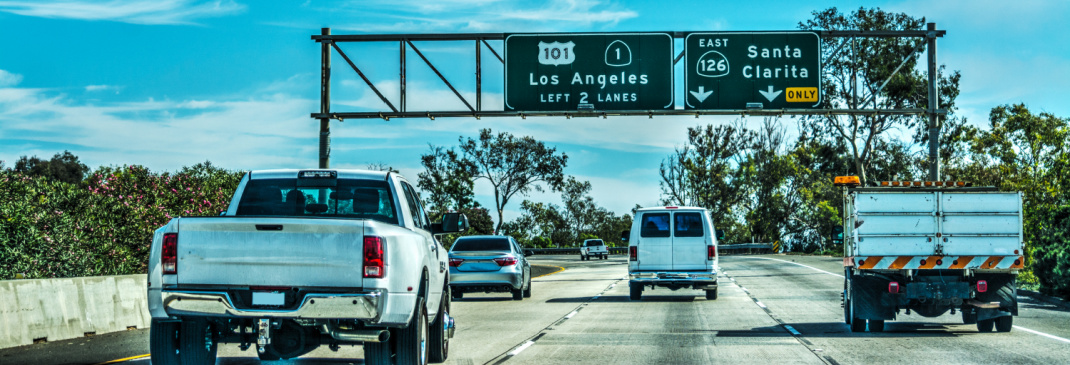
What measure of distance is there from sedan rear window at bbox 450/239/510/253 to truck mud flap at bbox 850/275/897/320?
10.7m

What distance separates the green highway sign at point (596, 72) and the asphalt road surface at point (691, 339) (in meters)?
4.88

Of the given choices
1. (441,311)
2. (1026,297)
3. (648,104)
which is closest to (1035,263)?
(1026,297)

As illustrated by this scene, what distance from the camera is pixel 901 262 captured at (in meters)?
15.0

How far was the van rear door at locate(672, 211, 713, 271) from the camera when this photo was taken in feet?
77.7

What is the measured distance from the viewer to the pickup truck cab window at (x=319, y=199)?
9.84m

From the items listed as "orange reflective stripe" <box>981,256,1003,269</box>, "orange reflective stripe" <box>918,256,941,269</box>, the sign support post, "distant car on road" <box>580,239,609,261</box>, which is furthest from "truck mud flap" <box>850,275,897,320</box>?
"distant car on road" <box>580,239,609,261</box>

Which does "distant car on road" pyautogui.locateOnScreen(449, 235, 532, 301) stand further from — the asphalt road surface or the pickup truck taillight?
the asphalt road surface

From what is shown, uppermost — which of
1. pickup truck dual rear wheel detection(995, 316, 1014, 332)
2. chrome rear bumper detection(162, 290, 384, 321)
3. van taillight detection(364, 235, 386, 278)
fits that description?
van taillight detection(364, 235, 386, 278)

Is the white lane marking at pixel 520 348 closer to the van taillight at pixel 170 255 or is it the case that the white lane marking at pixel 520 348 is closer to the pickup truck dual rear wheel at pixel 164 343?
the pickup truck dual rear wheel at pixel 164 343

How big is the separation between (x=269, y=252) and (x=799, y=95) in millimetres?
19512

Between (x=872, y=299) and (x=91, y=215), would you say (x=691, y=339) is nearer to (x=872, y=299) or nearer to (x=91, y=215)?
(x=872, y=299)

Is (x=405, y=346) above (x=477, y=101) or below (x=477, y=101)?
below

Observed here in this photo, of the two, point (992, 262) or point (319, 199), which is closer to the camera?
point (319, 199)

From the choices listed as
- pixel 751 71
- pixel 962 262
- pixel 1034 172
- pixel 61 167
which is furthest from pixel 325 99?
pixel 61 167
